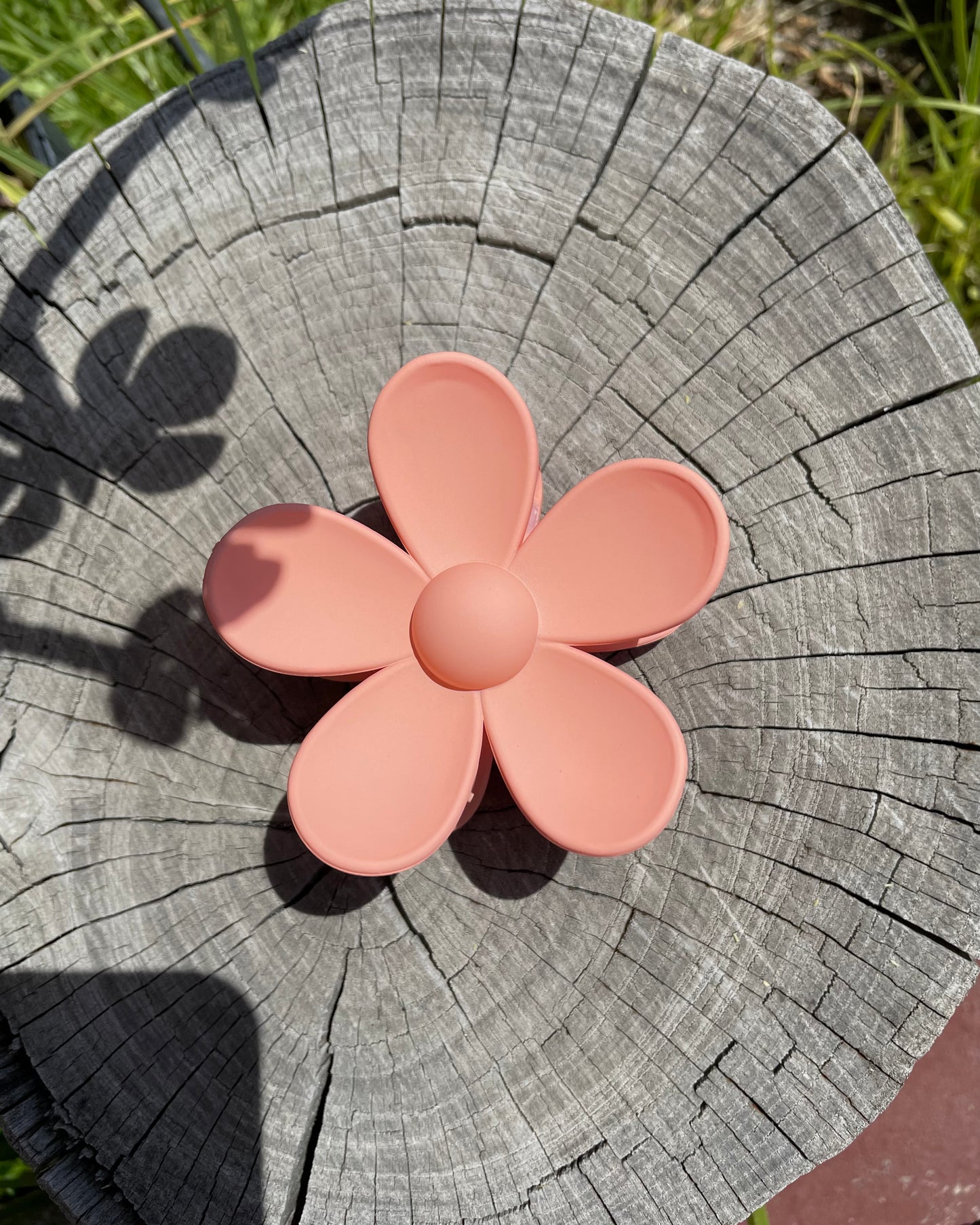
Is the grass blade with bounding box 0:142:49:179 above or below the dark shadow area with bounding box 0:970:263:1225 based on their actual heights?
above

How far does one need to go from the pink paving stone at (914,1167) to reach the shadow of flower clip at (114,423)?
156 cm

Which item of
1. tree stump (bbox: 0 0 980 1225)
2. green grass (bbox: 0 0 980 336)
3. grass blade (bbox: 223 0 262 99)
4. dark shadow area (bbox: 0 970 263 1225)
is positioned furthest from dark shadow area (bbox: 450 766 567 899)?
green grass (bbox: 0 0 980 336)

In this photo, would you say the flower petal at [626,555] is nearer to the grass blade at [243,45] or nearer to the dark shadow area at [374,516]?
the dark shadow area at [374,516]

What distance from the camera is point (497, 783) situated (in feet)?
3.65

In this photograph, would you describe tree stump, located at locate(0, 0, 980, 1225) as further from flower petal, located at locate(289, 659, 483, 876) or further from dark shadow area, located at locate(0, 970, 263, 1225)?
flower petal, located at locate(289, 659, 483, 876)

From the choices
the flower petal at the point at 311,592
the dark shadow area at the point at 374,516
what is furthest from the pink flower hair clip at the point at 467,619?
the dark shadow area at the point at 374,516

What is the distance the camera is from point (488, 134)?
1.09m

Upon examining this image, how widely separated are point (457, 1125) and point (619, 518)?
2.41ft

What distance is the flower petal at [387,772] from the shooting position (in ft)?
3.02

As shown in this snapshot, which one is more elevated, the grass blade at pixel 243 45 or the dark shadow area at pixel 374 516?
the grass blade at pixel 243 45

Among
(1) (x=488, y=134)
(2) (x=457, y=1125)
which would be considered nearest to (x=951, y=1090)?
(2) (x=457, y=1125)

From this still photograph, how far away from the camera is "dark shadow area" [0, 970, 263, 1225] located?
977 millimetres

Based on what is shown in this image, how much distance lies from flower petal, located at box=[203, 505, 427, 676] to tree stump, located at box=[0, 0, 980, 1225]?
0.16 meters

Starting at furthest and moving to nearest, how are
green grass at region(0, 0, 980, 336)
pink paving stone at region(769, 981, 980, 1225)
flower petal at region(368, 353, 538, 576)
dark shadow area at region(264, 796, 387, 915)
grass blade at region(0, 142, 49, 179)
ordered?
green grass at region(0, 0, 980, 336) → pink paving stone at region(769, 981, 980, 1225) → grass blade at region(0, 142, 49, 179) → dark shadow area at region(264, 796, 387, 915) → flower petal at region(368, 353, 538, 576)
